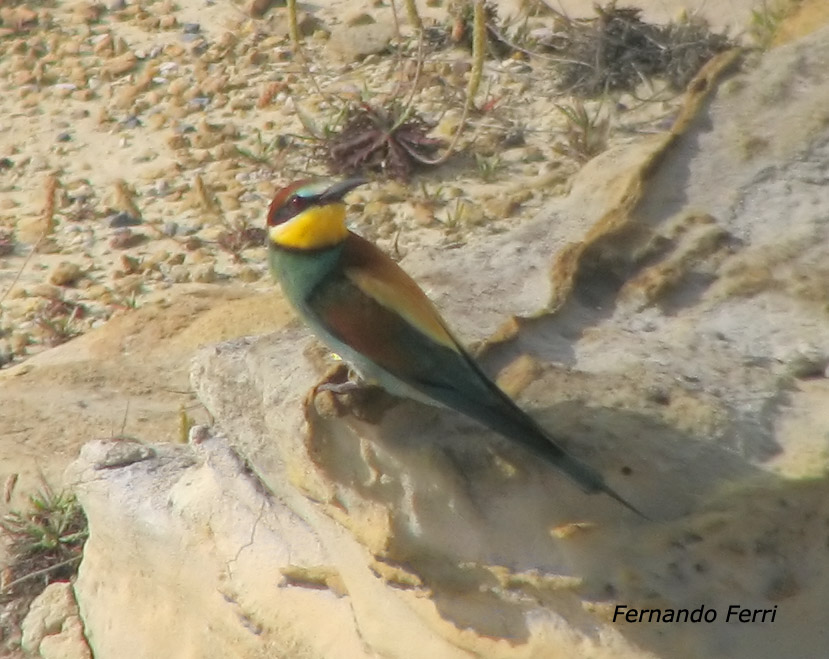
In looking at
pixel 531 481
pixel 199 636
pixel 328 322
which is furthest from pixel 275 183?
pixel 531 481

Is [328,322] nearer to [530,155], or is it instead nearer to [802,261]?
[802,261]

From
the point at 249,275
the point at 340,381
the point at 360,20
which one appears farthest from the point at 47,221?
the point at 340,381

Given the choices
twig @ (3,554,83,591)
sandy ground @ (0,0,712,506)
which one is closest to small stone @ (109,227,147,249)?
sandy ground @ (0,0,712,506)

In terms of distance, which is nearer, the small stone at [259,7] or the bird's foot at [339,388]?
the bird's foot at [339,388]

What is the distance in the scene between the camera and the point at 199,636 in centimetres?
312

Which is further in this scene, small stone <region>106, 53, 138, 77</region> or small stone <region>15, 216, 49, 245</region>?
small stone <region>106, 53, 138, 77</region>

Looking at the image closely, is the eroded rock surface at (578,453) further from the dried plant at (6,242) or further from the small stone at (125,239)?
the dried plant at (6,242)

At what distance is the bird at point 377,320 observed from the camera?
6.80 feet

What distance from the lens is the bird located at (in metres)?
2.07

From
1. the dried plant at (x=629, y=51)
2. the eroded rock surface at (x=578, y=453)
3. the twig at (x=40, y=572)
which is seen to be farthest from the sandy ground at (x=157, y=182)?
the eroded rock surface at (x=578, y=453)

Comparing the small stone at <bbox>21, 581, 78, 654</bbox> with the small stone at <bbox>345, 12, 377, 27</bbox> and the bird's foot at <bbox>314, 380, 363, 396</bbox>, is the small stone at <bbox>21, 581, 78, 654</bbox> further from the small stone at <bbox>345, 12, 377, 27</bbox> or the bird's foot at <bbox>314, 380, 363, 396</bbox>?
the small stone at <bbox>345, 12, 377, 27</bbox>

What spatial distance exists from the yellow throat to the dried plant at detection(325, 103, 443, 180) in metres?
2.33

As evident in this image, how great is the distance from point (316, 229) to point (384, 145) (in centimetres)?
246

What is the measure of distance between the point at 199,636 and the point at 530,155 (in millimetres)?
2645
